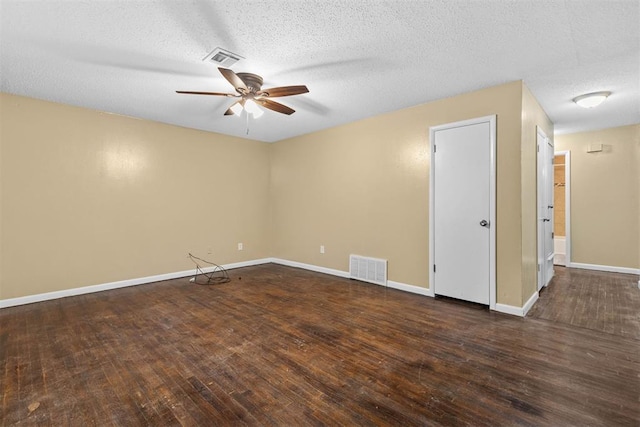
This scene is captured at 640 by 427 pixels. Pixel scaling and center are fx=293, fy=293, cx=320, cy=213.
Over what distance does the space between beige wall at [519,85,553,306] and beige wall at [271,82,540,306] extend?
0.01m

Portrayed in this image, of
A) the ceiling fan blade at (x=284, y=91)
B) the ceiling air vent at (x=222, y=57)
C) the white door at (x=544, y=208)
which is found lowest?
the white door at (x=544, y=208)

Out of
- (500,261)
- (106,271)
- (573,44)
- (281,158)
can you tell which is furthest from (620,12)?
(106,271)

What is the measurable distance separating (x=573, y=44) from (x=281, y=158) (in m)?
4.53

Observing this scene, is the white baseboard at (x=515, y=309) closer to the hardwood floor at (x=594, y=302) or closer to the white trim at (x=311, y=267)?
the hardwood floor at (x=594, y=302)

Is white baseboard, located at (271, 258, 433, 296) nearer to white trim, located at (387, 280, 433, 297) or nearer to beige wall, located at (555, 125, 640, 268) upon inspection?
white trim, located at (387, 280, 433, 297)

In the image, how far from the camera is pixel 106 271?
412 centimetres

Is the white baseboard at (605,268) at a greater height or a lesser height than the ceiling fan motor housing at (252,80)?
lesser

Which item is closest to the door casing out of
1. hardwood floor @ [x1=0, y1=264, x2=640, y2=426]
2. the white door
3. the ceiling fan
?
the white door

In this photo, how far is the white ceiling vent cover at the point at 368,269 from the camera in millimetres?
4250

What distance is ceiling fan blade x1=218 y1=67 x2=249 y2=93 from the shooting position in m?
2.36

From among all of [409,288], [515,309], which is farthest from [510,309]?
[409,288]

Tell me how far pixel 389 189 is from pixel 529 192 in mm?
1639

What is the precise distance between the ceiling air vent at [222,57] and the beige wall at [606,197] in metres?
6.01

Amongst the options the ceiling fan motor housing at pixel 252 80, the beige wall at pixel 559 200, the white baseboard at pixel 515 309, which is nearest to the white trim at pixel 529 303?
the white baseboard at pixel 515 309
